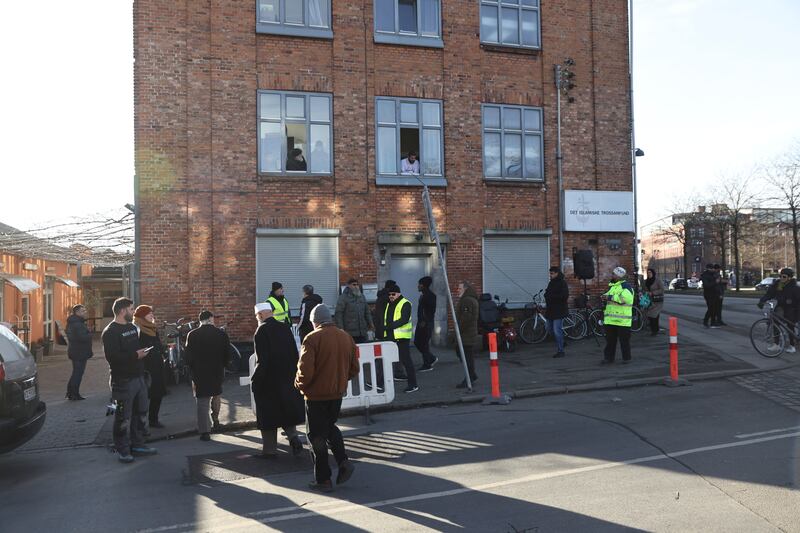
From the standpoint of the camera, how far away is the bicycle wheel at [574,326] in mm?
A: 16527

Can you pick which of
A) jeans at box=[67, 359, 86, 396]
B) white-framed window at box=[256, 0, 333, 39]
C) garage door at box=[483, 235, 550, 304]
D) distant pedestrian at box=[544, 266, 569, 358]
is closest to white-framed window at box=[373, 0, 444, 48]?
white-framed window at box=[256, 0, 333, 39]

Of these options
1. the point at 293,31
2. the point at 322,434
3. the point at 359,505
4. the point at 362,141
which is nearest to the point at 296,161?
the point at 362,141

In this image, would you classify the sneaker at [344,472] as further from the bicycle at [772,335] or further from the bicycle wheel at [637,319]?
the bicycle wheel at [637,319]

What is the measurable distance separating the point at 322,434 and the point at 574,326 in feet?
37.8

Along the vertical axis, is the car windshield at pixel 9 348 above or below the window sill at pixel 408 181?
below

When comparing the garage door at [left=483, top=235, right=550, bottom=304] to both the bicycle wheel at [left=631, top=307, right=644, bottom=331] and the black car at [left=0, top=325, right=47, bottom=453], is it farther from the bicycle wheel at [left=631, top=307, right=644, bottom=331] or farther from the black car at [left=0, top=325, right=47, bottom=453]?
the black car at [left=0, top=325, right=47, bottom=453]

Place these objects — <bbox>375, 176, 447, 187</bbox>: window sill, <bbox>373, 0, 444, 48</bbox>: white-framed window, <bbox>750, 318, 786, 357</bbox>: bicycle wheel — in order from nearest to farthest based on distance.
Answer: <bbox>750, 318, 786, 357</bbox>: bicycle wheel, <bbox>375, 176, 447, 187</bbox>: window sill, <bbox>373, 0, 444, 48</bbox>: white-framed window

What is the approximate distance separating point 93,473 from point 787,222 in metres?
39.7

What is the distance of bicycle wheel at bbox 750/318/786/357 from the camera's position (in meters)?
12.9

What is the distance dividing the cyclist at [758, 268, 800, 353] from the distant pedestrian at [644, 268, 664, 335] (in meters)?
2.93

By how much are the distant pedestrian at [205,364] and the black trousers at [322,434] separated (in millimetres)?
2680

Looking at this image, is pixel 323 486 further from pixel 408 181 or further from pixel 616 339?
pixel 408 181

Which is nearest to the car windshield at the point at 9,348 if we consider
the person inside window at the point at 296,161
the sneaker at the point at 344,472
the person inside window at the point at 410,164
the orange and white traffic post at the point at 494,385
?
the sneaker at the point at 344,472

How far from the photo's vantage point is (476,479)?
20.2 feet
